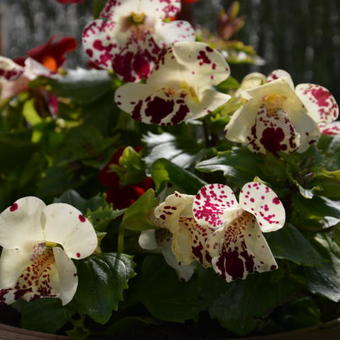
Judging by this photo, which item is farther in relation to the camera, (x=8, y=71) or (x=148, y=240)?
(x=8, y=71)

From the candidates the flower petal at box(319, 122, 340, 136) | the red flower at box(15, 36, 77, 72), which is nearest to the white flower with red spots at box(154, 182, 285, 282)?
the flower petal at box(319, 122, 340, 136)

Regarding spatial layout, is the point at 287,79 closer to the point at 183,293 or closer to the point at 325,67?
the point at 183,293

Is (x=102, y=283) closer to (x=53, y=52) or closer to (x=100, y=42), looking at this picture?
(x=100, y=42)

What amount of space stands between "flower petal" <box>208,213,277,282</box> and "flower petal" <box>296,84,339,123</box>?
3.9 inches

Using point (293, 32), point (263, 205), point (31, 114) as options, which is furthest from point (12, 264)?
point (293, 32)

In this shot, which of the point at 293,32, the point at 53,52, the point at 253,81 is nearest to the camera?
the point at 253,81

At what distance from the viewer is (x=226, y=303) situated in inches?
14.4

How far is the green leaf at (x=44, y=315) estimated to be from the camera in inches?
14.3

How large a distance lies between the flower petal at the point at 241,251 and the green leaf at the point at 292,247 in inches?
0.9

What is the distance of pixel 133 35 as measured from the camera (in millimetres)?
431

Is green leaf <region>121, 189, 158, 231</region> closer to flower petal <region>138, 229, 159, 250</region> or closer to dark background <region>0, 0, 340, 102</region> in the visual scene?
flower petal <region>138, 229, 159, 250</region>

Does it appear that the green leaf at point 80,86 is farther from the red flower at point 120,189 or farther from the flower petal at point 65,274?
the flower petal at point 65,274

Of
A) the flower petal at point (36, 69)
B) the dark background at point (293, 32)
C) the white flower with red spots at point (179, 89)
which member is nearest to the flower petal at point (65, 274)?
the white flower with red spots at point (179, 89)

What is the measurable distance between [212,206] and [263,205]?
22mm
